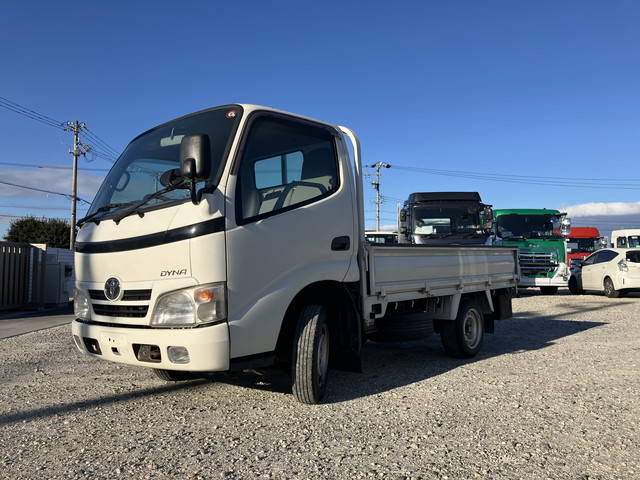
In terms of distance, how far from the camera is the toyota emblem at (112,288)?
12.8ft

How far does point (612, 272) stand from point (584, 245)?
39.9 ft

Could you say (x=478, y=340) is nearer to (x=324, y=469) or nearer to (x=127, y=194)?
(x=324, y=469)

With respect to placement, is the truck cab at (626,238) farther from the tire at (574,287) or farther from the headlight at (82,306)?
the headlight at (82,306)

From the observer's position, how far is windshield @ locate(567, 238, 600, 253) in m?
26.3

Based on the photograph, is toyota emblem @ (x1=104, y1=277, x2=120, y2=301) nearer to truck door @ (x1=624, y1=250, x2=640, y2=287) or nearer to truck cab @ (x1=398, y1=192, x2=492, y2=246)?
truck cab @ (x1=398, y1=192, x2=492, y2=246)

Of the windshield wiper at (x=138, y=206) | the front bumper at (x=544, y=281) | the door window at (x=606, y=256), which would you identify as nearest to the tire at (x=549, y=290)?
the door window at (x=606, y=256)

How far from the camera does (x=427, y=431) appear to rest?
3752mm

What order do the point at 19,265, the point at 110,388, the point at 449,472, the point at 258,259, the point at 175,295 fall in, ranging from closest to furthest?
the point at 449,472 → the point at 175,295 → the point at 258,259 → the point at 110,388 → the point at 19,265

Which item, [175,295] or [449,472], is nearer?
[449,472]

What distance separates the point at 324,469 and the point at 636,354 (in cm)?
560

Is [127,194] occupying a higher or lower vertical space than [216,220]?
higher

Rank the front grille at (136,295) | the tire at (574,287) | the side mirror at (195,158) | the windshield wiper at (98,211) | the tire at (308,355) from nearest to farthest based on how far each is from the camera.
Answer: the side mirror at (195,158), the front grille at (136,295), the tire at (308,355), the windshield wiper at (98,211), the tire at (574,287)

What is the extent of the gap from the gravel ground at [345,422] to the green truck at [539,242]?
9241 mm

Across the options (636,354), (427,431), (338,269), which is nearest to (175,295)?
(338,269)
